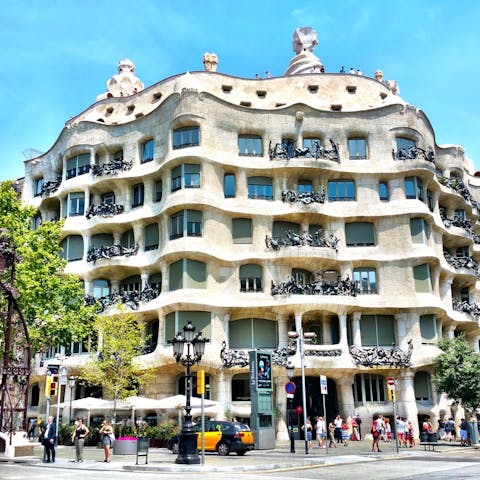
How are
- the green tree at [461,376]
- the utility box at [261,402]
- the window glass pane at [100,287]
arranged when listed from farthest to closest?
1. the window glass pane at [100,287]
2. the green tree at [461,376]
3. the utility box at [261,402]

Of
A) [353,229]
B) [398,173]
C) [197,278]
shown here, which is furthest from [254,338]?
[398,173]

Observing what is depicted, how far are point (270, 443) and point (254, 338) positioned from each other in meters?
11.2

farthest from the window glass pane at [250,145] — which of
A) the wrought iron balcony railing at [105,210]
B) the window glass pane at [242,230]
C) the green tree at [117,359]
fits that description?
the green tree at [117,359]

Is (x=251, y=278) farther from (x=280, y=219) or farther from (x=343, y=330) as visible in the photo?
(x=343, y=330)

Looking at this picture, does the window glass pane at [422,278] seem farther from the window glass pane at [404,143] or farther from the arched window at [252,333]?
the arched window at [252,333]

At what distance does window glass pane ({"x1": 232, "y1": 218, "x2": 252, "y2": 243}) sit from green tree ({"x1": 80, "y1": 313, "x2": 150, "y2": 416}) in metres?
9.05

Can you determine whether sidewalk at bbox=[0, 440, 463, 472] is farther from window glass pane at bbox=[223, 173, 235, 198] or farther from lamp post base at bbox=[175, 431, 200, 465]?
window glass pane at bbox=[223, 173, 235, 198]

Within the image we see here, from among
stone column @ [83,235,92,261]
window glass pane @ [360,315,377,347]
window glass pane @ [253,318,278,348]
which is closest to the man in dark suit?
window glass pane @ [253,318,278,348]

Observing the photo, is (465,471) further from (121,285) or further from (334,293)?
(121,285)

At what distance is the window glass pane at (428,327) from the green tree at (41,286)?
863 inches

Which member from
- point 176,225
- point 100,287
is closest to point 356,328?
point 176,225

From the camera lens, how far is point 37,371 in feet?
152

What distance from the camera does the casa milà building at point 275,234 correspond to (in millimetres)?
42031

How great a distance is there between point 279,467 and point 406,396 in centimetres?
2187
